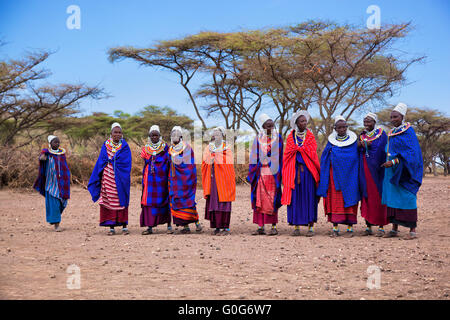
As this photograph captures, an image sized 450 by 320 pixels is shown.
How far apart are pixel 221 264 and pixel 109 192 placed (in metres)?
3.20

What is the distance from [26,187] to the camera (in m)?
16.2

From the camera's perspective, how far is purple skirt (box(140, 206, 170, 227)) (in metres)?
8.09

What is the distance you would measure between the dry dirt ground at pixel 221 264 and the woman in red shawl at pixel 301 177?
0.42m

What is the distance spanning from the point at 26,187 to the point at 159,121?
1783 cm

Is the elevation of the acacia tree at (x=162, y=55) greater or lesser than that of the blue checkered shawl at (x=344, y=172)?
greater

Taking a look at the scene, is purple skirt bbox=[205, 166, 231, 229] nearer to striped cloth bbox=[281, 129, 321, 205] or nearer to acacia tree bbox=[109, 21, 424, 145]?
striped cloth bbox=[281, 129, 321, 205]

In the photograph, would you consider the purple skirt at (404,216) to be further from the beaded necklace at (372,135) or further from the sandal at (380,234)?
the beaded necklace at (372,135)

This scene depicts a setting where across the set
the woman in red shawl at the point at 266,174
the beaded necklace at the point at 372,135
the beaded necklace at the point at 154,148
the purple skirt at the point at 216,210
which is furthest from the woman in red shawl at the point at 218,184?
the beaded necklace at the point at 372,135

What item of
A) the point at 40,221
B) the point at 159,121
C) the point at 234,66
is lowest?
the point at 40,221

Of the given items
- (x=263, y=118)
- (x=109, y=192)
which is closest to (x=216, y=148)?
(x=263, y=118)

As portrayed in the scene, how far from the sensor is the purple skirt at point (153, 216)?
26.6 ft

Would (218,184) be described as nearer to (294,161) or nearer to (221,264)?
(294,161)

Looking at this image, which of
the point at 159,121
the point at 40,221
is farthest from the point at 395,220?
the point at 159,121
